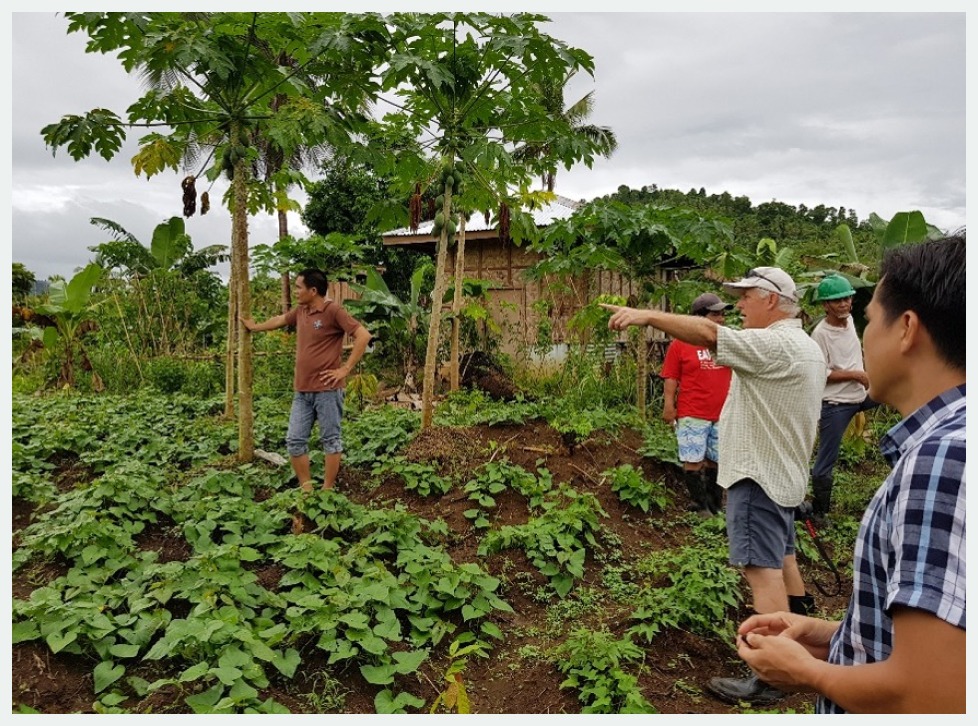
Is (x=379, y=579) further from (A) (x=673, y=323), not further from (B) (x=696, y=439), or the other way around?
(B) (x=696, y=439)

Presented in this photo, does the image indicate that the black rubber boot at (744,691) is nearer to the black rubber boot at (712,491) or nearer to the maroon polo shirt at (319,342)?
the black rubber boot at (712,491)

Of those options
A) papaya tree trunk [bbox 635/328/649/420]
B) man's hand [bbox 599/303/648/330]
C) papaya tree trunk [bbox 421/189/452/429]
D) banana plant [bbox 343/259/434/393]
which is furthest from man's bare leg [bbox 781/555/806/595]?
banana plant [bbox 343/259/434/393]

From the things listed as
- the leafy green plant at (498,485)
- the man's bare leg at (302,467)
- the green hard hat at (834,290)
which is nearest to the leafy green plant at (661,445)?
the leafy green plant at (498,485)

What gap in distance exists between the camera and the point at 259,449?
652 centimetres

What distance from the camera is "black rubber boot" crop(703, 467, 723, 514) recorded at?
581cm

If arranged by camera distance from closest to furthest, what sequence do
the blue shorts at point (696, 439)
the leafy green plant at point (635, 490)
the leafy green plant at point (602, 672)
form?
1. the leafy green plant at point (602, 672)
2. the blue shorts at point (696, 439)
3. the leafy green plant at point (635, 490)

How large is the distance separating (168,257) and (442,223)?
777 cm

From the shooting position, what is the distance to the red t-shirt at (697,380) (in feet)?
17.7

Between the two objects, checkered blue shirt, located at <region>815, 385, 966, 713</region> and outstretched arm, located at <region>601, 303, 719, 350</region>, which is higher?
outstretched arm, located at <region>601, 303, 719, 350</region>

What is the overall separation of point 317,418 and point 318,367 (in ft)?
1.38

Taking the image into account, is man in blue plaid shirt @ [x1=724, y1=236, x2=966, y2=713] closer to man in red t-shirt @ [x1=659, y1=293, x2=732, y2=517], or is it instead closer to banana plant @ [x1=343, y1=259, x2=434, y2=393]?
man in red t-shirt @ [x1=659, y1=293, x2=732, y2=517]

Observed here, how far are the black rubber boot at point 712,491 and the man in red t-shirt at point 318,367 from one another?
9.97ft

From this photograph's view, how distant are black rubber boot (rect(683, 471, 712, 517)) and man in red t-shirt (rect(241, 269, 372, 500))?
2890 mm

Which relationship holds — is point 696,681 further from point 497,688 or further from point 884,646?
point 884,646
